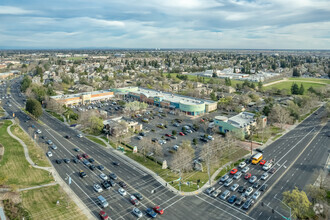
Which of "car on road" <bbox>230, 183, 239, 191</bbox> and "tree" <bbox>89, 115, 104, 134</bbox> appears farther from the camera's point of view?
"tree" <bbox>89, 115, 104, 134</bbox>

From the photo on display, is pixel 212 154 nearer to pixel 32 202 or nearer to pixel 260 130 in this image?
pixel 260 130

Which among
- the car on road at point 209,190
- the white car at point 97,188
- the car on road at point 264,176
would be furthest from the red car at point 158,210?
the car on road at point 264,176

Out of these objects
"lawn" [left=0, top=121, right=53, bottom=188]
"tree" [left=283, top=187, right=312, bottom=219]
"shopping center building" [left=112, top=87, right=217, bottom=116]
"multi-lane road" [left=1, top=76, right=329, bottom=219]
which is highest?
"shopping center building" [left=112, top=87, right=217, bottom=116]

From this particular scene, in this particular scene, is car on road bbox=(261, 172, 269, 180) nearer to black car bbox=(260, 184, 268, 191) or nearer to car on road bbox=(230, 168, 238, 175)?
black car bbox=(260, 184, 268, 191)

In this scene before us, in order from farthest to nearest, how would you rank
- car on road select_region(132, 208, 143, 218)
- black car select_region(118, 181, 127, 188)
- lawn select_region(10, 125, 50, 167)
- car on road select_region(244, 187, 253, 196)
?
lawn select_region(10, 125, 50, 167) < black car select_region(118, 181, 127, 188) < car on road select_region(244, 187, 253, 196) < car on road select_region(132, 208, 143, 218)

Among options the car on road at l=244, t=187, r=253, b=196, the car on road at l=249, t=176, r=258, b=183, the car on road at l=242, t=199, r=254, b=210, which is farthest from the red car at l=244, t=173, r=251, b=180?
the car on road at l=242, t=199, r=254, b=210

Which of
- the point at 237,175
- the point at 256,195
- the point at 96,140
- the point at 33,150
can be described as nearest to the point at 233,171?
the point at 237,175

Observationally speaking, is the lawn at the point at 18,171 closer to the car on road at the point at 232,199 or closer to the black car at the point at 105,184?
the black car at the point at 105,184
